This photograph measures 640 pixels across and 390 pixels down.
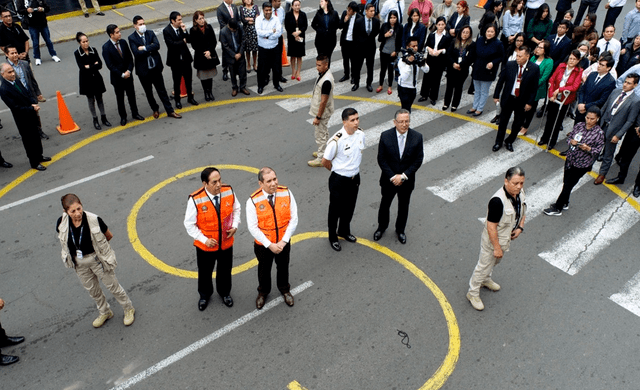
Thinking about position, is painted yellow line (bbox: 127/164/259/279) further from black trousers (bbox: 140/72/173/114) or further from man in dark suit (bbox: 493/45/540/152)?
man in dark suit (bbox: 493/45/540/152)

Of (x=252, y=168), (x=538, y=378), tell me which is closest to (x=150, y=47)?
(x=252, y=168)

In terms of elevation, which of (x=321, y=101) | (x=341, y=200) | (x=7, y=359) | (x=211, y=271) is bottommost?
(x=7, y=359)

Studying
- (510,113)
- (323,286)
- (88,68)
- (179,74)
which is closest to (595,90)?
(510,113)

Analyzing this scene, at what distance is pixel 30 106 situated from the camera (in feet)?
29.7

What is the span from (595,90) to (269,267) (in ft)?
23.6

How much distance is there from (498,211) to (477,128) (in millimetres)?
5911

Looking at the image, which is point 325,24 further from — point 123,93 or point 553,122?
point 553,122

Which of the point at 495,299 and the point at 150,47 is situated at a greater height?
the point at 150,47

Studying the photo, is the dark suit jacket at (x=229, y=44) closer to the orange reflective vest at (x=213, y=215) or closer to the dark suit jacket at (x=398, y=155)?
the dark suit jacket at (x=398, y=155)

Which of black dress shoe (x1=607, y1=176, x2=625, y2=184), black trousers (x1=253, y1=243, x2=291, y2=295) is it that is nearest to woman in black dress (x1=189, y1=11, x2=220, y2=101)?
black trousers (x1=253, y1=243, x2=291, y2=295)

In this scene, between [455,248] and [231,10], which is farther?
[231,10]

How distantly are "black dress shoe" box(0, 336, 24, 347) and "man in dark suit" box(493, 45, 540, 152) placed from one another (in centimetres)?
896

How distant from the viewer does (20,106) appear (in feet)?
29.4

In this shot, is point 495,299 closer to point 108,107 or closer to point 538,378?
point 538,378
